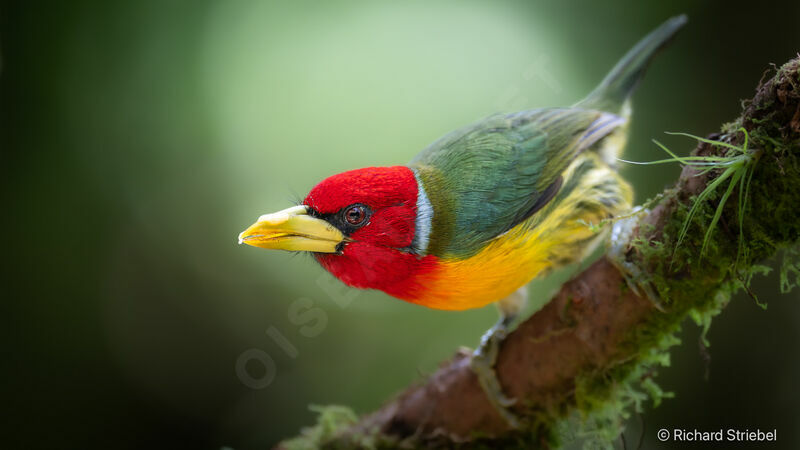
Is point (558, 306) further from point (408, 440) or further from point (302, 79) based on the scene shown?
point (302, 79)

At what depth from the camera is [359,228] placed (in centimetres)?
179

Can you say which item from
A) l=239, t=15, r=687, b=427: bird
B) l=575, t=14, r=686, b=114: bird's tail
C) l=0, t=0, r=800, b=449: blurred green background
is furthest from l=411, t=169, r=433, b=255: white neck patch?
l=0, t=0, r=800, b=449: blurred green background

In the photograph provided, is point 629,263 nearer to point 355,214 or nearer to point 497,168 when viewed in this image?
point 497,168

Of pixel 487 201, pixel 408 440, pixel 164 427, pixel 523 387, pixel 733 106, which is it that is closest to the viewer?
pixel 487 201

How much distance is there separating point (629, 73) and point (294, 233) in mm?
1812

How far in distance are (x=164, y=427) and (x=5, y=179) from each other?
6.27 ft

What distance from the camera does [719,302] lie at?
1.72 meters

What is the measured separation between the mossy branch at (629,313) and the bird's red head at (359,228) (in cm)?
59

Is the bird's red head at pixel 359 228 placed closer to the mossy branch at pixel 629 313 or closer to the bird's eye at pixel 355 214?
the bird's eye at pixel 355 214

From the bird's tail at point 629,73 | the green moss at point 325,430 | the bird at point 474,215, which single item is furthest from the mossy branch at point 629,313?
the bird's tail at point 629,73

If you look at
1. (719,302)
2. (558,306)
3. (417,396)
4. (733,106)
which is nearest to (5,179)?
(417,396)

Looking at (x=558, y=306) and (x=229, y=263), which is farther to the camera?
(x=229, y=263)

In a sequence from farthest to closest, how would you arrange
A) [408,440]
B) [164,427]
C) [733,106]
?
[164,427]
[733,106]
[408,440]

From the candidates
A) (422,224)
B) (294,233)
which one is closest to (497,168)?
(422,224)
